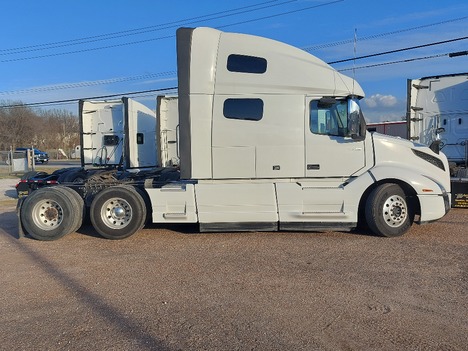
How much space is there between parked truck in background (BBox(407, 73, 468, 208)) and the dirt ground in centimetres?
453

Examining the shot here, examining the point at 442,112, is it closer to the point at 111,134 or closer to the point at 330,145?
the point at 330,145

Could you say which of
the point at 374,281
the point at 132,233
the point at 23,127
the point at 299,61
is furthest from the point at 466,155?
the point at 23,127

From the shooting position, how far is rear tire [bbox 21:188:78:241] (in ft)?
26.1

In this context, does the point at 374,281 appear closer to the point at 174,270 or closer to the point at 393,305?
the point at 393,305

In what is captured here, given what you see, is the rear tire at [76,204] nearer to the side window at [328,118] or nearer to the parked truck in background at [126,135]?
the side window at [328,118]

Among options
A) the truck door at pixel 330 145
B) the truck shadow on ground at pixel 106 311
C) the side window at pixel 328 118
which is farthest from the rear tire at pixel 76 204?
the side window at pixel 328 118

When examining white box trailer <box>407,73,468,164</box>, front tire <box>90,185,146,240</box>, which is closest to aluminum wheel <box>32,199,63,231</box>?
front tire <box>90,185,146,240</box>

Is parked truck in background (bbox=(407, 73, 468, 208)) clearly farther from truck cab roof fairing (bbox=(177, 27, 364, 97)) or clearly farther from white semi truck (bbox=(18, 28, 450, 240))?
truck cab roof fairing (bbox=(177, 27, 364, 97))

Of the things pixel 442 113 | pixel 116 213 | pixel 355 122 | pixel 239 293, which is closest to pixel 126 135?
pixel 116 213

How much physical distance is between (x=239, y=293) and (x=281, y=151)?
3.46 m

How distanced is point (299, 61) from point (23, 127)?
67.5 m

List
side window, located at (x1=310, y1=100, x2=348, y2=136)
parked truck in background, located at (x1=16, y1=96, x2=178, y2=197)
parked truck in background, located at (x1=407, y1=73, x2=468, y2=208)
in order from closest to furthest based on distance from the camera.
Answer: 1. side window, located at (x1=310, y1=100, x2=348, y2=136)
2. parked truck in background, located at (x1=407, y1=73, x2=468, y2=208)
3. parked truck in background, located at (x1=16, y1=96, x2=178, y2=197)

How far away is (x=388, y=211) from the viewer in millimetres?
7621

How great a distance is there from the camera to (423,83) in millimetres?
11758
